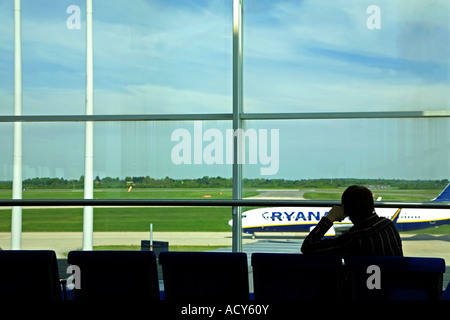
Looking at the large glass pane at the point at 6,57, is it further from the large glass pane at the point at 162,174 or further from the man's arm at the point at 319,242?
the man's arm at the point at 319,242

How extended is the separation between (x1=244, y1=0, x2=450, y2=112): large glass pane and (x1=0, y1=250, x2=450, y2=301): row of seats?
403cm

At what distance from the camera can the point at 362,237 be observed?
7.88ft

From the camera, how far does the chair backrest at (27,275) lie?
6.75 ft

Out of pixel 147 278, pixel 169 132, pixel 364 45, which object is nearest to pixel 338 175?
pixel 364 45

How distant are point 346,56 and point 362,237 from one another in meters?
4.09

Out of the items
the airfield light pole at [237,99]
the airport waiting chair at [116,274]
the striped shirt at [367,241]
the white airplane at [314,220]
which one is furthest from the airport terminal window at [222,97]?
the airport waiting chair at [116,274]

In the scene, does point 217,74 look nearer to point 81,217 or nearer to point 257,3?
point 257,3

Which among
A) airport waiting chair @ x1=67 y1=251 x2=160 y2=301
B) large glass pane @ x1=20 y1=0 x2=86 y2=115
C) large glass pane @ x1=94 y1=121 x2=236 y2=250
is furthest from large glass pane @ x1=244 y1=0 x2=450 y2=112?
airport waiting chair @ x1=67 y1=251 x2=160 y2=301

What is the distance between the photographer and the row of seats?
196 centimetres

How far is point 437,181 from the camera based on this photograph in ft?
19.0

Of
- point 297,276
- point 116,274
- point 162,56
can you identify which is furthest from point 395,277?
point 162,56

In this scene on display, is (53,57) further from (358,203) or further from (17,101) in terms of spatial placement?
(358,203)

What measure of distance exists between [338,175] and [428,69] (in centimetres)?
162

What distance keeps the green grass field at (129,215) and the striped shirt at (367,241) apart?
3619 mm
